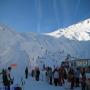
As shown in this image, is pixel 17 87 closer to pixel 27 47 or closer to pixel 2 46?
pixel 2 46

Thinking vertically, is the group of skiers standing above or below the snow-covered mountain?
below

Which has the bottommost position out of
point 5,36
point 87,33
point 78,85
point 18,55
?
point 78,85

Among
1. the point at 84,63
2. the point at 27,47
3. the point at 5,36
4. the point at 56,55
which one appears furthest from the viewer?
the point at 56,55

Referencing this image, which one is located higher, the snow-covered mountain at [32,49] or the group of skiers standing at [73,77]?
the snow-covered mountain at [32,49]

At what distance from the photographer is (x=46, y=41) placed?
130 meters

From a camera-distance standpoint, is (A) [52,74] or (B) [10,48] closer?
(A) [52,74]

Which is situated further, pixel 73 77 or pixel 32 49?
pixel 32 49

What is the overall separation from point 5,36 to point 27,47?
19.4m

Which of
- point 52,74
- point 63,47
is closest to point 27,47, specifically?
point 63,47

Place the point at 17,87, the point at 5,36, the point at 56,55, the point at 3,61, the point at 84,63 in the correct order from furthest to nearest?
the point at 56,55 → the point at 5,36 → the point at 3,61 → the point at 84,63 → the point at 17,87

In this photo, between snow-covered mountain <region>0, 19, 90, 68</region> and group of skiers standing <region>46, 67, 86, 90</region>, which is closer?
group of skiers standing <region>46, 67, 86, 90</region>

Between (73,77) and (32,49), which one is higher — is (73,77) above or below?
below

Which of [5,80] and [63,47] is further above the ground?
[63,47]

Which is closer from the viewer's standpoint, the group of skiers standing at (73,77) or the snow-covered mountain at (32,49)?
the group of skiers standing at (73,77)
